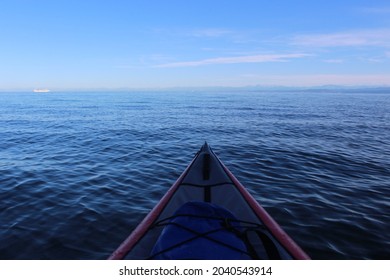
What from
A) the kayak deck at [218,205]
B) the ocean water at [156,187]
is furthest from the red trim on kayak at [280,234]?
the ocean water at [156,187]

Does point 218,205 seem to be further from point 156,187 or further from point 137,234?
point 156,187

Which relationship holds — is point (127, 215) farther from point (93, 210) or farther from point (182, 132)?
point (182, 132)

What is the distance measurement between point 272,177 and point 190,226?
6.59 meters

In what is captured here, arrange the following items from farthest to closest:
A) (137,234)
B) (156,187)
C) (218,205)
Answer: (156,187)
(218,205)
(137,234)

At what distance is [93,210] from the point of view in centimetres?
668

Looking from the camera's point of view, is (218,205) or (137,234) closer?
(137,234)

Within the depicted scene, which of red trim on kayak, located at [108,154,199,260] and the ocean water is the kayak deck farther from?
the ocean water

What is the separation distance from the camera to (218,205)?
4688mm

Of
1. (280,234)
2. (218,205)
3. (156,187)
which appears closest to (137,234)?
(218,205)

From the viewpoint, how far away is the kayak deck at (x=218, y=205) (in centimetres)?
357

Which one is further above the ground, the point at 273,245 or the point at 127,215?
the point at 273,245

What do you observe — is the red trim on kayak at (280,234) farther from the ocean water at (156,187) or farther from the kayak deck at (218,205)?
the ocean water at (156,187)

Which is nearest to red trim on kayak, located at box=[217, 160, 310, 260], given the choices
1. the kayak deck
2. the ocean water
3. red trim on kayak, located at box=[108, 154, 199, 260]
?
the kayak deck
